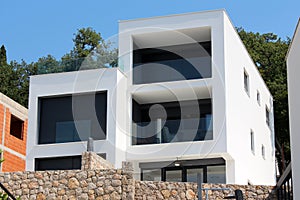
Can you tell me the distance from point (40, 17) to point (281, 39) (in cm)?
1583

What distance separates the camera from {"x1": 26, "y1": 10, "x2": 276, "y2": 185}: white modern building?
22078 millimetres

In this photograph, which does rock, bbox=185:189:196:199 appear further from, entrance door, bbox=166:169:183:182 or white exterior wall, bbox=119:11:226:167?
entrance door, bbox=166:169:183:182

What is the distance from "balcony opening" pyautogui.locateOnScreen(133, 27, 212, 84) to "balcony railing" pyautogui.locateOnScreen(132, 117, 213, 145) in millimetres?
1763

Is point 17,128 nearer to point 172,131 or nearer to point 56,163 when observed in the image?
point 56,163

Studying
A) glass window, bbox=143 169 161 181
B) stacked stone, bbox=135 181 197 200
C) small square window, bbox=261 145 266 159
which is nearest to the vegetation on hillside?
small square window, bbox=261 145 266 159

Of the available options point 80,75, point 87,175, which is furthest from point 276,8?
point 87,175

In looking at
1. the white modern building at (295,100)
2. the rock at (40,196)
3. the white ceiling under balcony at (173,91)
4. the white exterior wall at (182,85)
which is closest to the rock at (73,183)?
the rock at (40,196)

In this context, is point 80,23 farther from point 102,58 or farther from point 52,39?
point 102,58

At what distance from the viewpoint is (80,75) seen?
23312 mm

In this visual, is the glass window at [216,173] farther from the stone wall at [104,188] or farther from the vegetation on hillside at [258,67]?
the vegetation on hillside at [258,67]

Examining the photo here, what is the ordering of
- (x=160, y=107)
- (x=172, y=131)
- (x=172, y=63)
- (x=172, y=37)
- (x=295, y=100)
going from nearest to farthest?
(x=295, y=100) → (x=172, y=131) → (x=172, y=63) → (x=172, y=37) → (x=160, y=107)

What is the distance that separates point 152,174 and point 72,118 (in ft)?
11.8

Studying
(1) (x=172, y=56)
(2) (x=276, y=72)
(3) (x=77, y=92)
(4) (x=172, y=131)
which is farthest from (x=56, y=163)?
(2) (x=276, y=72)

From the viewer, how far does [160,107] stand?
24.0m
